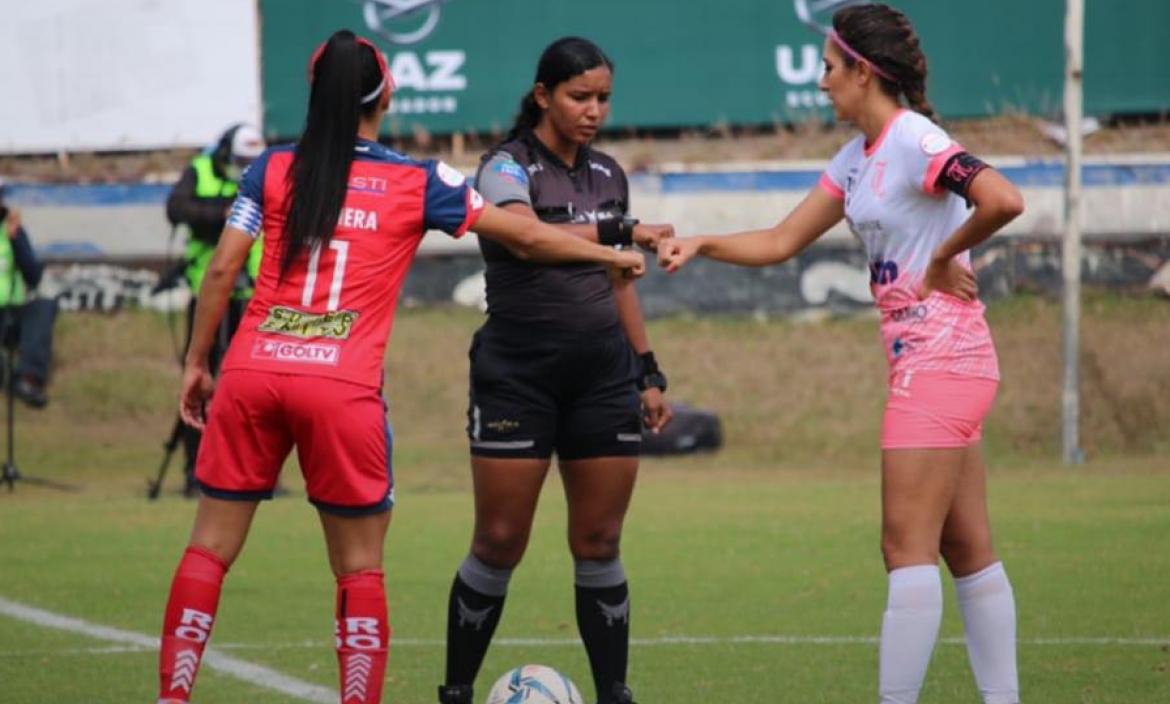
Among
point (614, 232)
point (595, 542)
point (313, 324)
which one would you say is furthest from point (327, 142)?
point (595, 542)

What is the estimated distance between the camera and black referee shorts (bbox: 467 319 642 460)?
278 inches

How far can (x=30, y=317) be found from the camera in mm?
17547

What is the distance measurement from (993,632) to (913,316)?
0.96 meters

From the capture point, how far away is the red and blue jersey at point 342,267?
6098 mm

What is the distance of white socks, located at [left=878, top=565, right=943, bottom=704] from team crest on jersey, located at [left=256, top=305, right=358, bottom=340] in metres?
1.71

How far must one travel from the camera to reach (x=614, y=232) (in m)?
6.91

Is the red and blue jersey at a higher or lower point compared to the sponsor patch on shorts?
higher

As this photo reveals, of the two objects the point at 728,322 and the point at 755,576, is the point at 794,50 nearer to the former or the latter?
the point at 728,322

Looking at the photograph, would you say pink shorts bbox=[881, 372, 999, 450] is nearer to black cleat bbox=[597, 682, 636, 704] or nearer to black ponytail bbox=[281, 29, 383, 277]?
black cleat bbox=[597, 682, 636, 704]

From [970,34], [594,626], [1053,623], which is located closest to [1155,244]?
[970,34]

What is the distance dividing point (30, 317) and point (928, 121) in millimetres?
12590

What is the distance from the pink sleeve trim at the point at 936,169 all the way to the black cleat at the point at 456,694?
2337mm

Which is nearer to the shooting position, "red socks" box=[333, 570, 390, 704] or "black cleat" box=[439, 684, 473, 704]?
"red socks" box=[333, 570, 390, 704]

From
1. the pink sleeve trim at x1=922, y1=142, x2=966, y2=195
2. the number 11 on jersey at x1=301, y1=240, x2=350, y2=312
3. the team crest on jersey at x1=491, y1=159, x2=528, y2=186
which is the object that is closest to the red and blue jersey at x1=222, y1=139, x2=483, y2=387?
Result: the number 11 on jersey at x1=301, y1=240, x2=350, y2=312
